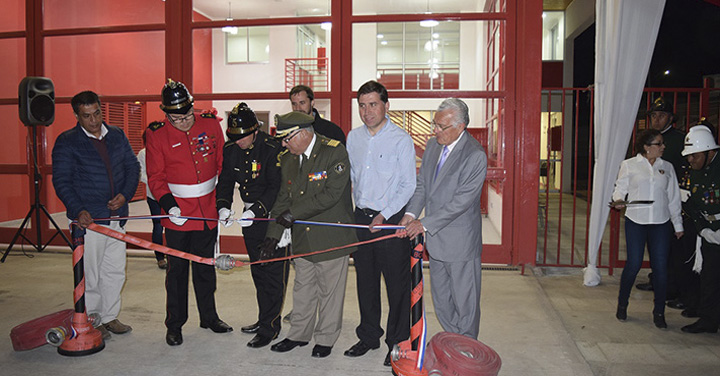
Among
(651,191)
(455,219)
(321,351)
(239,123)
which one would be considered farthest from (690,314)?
(239,123)

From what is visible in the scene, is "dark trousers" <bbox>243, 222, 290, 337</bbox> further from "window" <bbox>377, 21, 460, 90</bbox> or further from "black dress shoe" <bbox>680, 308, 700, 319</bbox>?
"window" <bbox>377, 21, 460, 90</bbox>

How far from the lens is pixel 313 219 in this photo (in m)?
3.27

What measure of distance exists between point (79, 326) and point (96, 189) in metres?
0.96

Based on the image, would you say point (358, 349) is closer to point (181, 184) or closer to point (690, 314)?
point (181, 184)

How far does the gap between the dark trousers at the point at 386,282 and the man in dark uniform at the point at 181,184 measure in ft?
3.70

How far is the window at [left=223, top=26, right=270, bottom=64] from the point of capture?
16969 millimetres

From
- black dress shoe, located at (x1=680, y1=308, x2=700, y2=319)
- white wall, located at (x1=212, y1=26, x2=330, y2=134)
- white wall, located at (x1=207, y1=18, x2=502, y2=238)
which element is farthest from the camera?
white wall, located at (x1=212, y1=26, x2=330, y2=134)

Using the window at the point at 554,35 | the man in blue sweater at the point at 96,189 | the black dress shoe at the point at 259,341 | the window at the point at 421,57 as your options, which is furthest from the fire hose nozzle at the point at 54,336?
the window at the point at 554,35

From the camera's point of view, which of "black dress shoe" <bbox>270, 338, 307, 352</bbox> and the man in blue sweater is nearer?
"black dress shoe" <bbox>270, 338, 307, 352</bbox>

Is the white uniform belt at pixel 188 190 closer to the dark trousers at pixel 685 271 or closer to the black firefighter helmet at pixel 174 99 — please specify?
the black firefighter helmet at pixel 174 99

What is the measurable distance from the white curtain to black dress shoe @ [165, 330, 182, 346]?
12.4ft

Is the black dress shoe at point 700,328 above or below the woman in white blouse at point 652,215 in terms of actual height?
below

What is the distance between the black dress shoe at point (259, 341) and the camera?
3499 millimetres

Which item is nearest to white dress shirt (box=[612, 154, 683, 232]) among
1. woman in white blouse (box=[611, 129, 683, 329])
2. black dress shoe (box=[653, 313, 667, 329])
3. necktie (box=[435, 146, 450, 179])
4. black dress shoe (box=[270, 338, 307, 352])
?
woman in white blouse (box=[611, 129, 683, 329])
